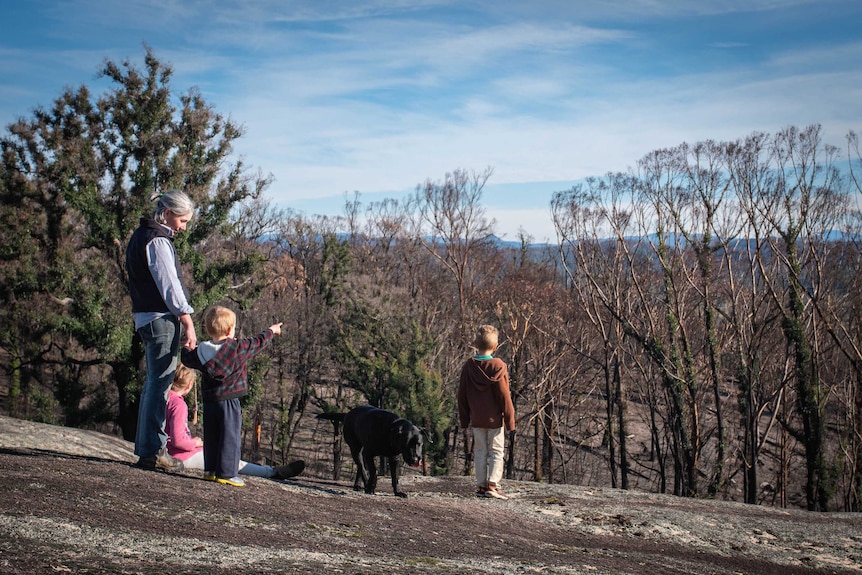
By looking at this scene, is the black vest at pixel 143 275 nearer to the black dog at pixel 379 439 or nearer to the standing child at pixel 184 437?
the standing child at pixel 184 437

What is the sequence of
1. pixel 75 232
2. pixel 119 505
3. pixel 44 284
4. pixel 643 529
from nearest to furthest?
pixel 119 505 < pixel 643 529 < pixel 44 284 < pixel 75 232

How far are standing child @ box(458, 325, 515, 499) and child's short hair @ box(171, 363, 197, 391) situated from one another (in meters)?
2.87

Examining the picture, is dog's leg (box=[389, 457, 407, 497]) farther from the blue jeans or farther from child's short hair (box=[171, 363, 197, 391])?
the blue jeans

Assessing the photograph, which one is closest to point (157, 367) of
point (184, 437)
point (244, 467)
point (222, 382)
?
point (222, 382)

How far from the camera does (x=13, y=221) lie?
28.5 meters

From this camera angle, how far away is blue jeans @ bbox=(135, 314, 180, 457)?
6.56 meters

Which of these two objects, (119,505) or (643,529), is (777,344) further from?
(119,505)

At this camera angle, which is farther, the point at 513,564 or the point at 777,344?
the point at 777,344

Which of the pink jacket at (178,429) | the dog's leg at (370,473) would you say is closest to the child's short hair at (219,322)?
the pink jacket at (178,429)

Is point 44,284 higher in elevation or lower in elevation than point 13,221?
lower

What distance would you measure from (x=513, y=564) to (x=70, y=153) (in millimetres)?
27772

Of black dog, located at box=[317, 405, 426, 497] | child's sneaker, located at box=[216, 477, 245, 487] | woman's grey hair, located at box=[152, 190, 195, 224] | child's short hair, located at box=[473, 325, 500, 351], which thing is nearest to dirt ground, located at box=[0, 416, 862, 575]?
child's sneaker, located at box=[216, 477, 245, 487]

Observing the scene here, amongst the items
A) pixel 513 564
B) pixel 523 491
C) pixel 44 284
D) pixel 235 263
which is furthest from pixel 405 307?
pixel 513 564

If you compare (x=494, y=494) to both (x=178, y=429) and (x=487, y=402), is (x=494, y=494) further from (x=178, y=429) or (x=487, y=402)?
(x=178, y=429)
